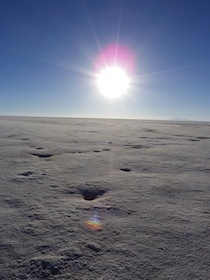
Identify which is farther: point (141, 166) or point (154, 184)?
point (141, 166)

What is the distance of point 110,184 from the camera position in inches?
150

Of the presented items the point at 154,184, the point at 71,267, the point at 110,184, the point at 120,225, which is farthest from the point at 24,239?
the point at 154,184

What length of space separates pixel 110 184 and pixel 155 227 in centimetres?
142

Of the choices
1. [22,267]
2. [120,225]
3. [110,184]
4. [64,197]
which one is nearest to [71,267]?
[22,267]

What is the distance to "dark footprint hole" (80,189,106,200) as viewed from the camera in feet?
11.0

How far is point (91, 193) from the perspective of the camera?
3.47m

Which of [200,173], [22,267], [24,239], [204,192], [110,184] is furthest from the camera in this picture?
[200,173]

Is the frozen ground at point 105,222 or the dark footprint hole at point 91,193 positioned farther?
the dark footprint hole at point 91,193

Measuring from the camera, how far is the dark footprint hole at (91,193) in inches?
132

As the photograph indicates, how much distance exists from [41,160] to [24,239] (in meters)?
3.25

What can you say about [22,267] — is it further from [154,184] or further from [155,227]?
[154,184]

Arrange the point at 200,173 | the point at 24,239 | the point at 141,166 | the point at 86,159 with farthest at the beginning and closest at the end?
the point at 86,159
the point at 141,166
the point at 200,173
the point at 24,239

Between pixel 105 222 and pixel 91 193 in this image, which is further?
pixel 91 193

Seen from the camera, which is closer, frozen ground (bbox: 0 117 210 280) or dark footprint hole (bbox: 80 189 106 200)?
frozen ground (bbox: 0 117 210 280)
